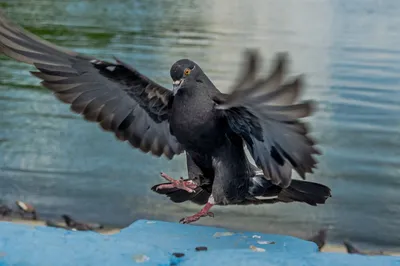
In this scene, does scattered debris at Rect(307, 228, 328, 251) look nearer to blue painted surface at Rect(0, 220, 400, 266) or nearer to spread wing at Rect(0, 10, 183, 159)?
spread wing at Rect(0, 10, 183, 159)

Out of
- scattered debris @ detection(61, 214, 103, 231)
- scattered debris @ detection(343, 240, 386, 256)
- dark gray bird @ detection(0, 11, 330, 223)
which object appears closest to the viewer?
dark gray bird @ detection(0, 11, 330, 223)

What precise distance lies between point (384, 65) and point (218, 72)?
2.41 m

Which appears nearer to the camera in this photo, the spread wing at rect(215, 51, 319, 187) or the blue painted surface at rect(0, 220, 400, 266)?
the spread wing at rect(215, 51, 319, 187)

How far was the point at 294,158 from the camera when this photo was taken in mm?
2842

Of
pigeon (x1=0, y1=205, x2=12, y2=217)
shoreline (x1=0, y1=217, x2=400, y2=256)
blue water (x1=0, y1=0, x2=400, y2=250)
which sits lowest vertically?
shoreline (x1=0, y1=217, x2=400, y2=256)

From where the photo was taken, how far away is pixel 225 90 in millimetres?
8234

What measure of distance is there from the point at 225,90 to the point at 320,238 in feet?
11.5

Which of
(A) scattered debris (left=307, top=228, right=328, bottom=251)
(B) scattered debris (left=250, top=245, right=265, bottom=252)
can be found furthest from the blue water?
(B) scattered debris (left=250, top=245, right=265, bottom=252)

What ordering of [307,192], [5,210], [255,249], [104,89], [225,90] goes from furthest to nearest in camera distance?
[225,90], [5,210], [104,89], [307,192], [255,249]

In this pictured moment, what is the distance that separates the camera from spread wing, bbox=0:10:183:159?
10.8ft

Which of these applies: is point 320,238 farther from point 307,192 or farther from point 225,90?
point 225,90

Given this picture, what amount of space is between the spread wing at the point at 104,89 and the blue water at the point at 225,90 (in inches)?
69.6

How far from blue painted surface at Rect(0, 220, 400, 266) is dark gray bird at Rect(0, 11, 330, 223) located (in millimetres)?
215

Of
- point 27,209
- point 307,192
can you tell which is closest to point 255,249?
point 307,192
